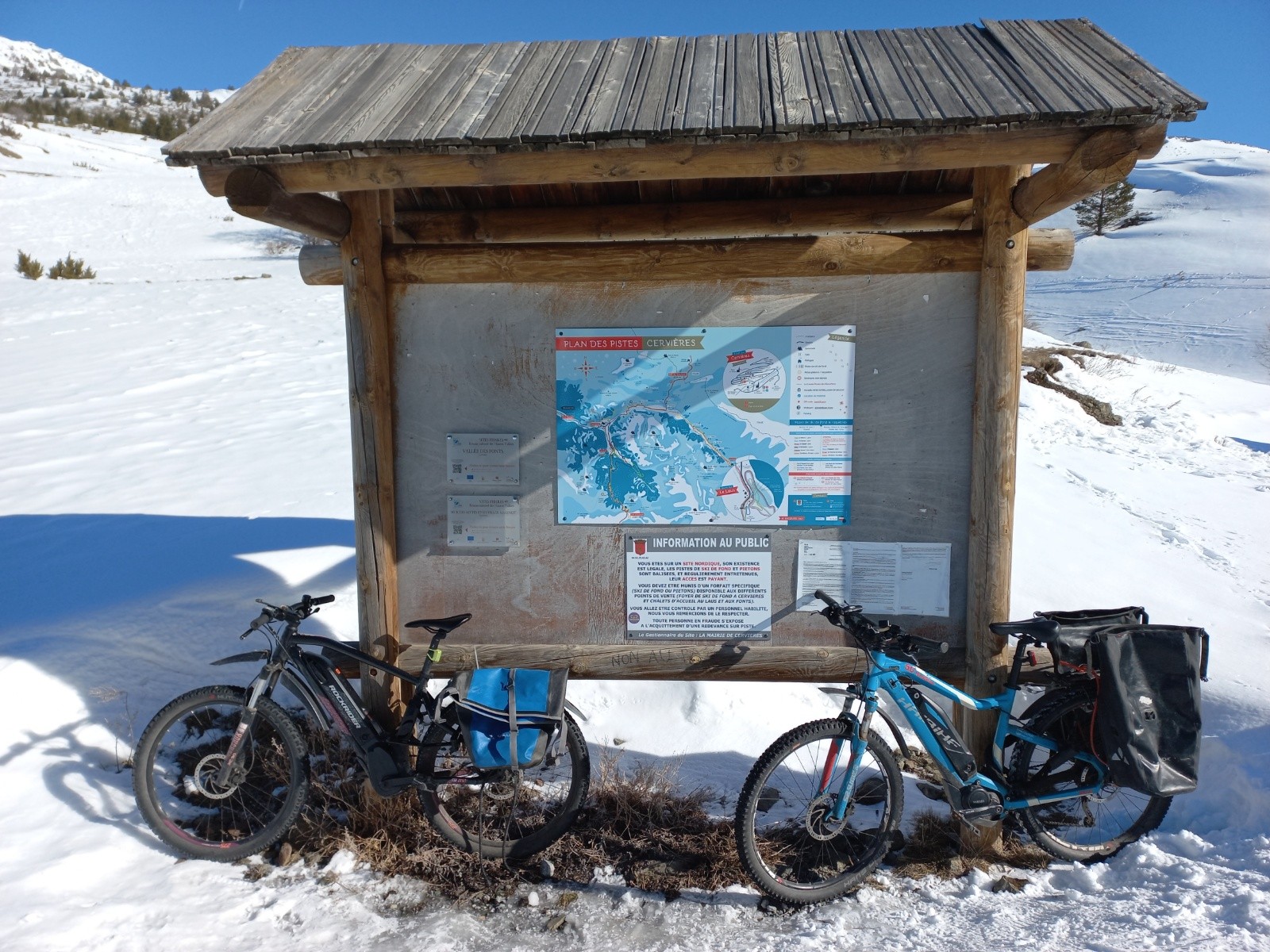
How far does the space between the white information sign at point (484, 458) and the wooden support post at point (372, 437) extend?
29 cm

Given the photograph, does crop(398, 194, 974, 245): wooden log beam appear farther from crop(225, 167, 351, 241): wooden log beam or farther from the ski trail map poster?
the ski trail map poster

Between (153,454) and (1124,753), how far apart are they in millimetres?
8921

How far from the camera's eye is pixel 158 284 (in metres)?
18.0

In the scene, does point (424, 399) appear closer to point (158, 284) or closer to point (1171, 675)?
point (1171, 675)

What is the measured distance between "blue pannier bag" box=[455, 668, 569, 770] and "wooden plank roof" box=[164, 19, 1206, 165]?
2098 mm

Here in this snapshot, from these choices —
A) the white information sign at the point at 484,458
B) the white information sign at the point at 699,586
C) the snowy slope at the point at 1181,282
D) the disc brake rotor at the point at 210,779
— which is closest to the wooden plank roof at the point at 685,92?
the white information sign at the point at 484,458

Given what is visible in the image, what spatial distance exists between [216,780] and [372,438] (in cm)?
161

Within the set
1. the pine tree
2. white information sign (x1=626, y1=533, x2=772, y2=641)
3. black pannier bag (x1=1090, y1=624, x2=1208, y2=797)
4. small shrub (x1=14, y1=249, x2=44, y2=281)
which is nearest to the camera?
black pannier bag (x1=1090, y1=624, x2=1208, y2=797)

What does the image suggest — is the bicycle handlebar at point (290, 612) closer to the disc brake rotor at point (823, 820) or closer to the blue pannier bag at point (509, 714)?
the blue pannier bag at point (509, 714)

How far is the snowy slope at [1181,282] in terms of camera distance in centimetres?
2609

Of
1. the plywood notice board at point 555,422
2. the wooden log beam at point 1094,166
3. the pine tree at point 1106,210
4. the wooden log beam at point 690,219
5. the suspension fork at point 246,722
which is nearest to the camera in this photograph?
the wooden log beam at point 1094,166

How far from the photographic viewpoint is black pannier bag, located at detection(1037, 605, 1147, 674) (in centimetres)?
334

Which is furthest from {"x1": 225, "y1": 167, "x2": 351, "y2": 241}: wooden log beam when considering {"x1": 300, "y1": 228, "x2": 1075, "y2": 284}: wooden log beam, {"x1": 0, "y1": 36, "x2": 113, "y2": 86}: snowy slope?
{"x1": 0, "y1": 36, "x2": 113, "y2": 86}: snowy slope

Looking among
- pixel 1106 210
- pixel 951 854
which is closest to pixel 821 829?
pixel 951 854
